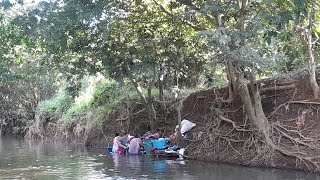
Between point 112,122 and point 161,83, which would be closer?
point 161,83

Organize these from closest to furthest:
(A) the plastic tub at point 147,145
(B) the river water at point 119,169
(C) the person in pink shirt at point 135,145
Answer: (B) the river water at point 119,169 < (A) the plastic tub at point 147,145 < (C) the person in pink shirt at point 135,145

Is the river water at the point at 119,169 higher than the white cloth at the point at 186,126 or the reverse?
the reverse

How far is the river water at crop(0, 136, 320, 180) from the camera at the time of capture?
38.3 feet

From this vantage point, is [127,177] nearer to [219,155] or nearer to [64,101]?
[219,155]

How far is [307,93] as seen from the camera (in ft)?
44.5

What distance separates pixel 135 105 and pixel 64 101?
7.02 meters

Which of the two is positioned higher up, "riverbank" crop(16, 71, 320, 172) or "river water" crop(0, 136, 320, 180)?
"riverbank" crop(16, 71, 320, 172)

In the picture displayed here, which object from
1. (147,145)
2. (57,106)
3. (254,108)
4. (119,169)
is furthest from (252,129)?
(57,106)

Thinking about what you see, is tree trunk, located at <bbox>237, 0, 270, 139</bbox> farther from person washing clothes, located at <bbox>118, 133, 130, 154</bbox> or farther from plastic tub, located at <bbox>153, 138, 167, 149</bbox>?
person washing clothes, located at <bbox>118, 133, 130, 154</bbox>

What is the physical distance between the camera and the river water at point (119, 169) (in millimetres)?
11672

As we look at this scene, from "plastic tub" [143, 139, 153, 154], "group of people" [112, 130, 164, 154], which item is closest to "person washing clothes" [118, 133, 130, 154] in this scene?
"group of people" [112, 130, 164, 154]

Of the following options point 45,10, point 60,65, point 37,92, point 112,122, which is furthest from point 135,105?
point 37,92

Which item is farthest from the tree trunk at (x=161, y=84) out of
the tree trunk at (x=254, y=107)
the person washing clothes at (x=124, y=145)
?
the tree trunk at (x=254, y=107)

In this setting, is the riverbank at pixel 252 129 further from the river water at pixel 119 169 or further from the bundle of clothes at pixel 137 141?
the river water at pixel 119 169
